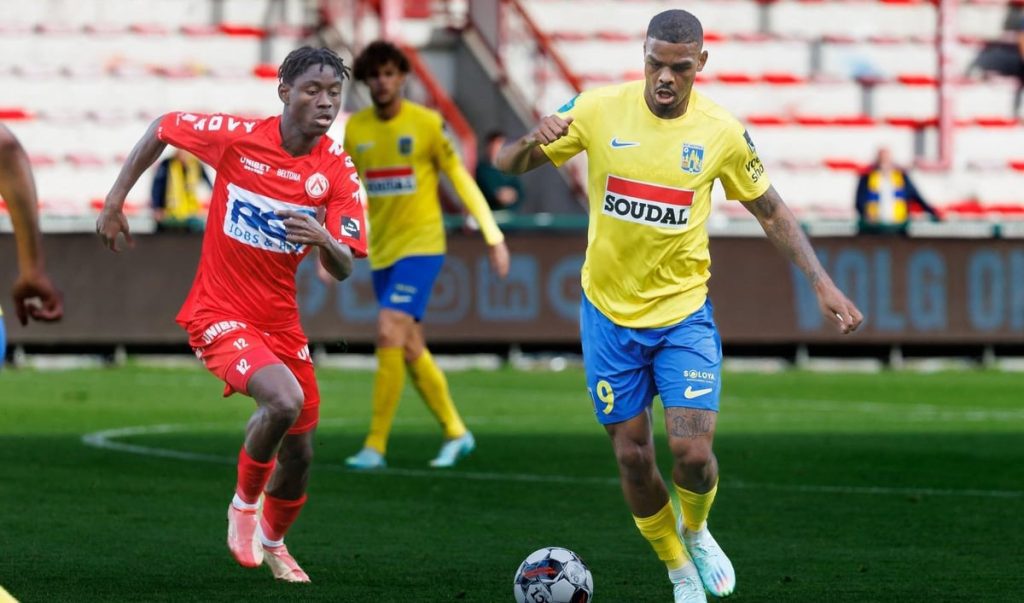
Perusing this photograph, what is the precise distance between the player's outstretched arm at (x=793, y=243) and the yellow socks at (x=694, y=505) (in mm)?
796

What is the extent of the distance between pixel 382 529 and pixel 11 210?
4.04 metres

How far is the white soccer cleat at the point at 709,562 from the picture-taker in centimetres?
727

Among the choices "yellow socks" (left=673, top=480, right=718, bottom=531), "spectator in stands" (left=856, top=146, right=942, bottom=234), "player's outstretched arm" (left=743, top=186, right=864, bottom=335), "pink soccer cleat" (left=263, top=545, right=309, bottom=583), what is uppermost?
"player's outstretched arm" (left=743, top=186, right=864, bottom=335)

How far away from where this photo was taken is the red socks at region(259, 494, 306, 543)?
25.7ft

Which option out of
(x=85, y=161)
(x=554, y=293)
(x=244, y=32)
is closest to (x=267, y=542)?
(x=554, y=293)

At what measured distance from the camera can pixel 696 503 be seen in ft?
24.0

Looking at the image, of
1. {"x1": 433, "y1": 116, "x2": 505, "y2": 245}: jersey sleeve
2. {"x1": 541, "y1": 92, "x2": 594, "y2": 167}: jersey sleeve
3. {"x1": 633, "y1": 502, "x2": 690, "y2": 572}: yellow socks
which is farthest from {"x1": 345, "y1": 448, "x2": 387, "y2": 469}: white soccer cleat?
{"x1": 541, "y1": 92, "x2": 594, "y2": 167}: jersey sleeve

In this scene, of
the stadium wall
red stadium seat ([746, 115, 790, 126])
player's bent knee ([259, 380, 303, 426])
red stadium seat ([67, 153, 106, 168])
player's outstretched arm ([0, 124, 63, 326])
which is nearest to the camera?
player's outstretched arm ([0, 124, 63, 326])

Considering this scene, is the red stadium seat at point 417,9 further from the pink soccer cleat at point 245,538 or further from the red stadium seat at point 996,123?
the pink soccer cleat at point 245,538

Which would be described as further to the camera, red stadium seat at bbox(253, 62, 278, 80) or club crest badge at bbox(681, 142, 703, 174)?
red stadium seat at bbox(253, 62, 278, 80)

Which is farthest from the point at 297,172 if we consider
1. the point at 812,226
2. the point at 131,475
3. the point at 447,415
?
the point at 812,226

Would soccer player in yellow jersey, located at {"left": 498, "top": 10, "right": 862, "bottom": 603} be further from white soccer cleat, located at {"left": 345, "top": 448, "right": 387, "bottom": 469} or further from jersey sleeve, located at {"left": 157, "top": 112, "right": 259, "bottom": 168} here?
white soccer cleat, located at {"left": 345, "top": 448, "right": 387, "bottom": 469}

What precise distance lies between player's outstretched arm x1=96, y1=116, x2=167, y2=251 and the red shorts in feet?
1.59

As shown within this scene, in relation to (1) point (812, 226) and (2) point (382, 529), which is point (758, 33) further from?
(2) point (382, 529)
